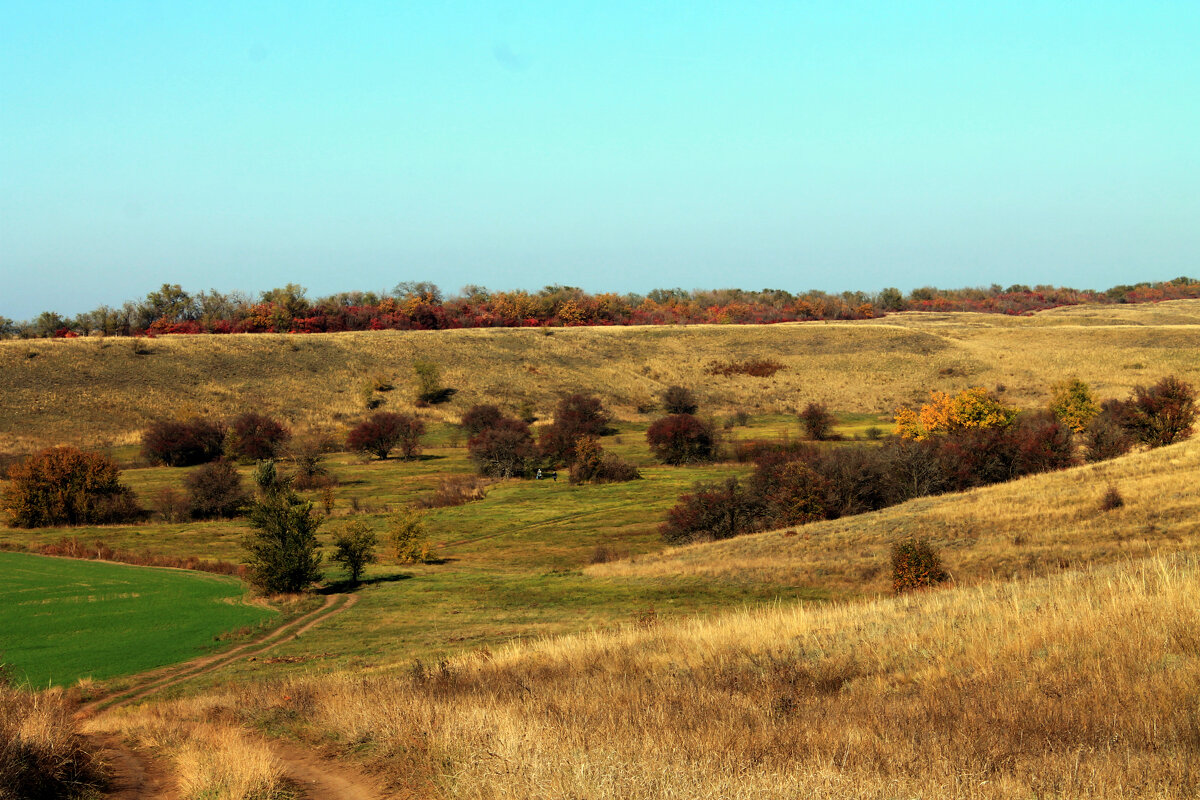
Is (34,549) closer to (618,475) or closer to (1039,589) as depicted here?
(618,475)

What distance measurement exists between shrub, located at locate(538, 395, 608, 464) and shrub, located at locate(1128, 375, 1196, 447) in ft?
119

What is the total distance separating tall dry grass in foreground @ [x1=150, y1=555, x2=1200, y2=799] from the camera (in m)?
5.55

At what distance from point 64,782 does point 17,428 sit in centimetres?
7822

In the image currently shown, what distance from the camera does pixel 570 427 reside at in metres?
75.4

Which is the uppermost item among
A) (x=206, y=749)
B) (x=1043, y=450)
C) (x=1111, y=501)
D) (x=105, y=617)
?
(x=206, y=749)

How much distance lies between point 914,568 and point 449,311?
140996 millimetres

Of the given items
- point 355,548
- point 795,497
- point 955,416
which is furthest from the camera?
point 955,416

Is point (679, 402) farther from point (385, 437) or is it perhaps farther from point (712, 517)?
point (712, 517)

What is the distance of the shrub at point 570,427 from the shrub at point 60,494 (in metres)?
30.3

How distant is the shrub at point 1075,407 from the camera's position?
66.1 metres

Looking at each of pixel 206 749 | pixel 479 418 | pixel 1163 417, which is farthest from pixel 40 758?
pixel 479 418

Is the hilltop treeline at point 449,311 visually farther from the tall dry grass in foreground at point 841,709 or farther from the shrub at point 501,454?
the tall dry grass in foreground at point 841,709

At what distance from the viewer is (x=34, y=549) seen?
4147 cm

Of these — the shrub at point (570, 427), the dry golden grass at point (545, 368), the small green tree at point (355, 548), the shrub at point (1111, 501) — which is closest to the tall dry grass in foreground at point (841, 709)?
the shrub at point (1111, 501)
